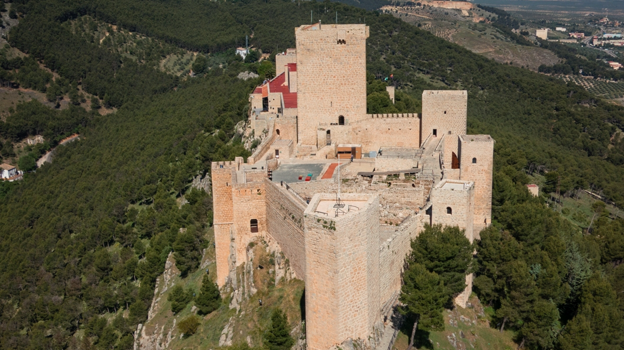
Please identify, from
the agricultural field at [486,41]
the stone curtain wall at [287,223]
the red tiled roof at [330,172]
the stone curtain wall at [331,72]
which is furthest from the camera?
the agricultural field at [486,41]

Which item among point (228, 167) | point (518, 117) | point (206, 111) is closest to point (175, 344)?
point (228, 167)

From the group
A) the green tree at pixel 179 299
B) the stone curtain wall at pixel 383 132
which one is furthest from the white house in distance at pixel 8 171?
the stone curtain wall at pixel 383 132

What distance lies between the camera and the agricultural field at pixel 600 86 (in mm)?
113312

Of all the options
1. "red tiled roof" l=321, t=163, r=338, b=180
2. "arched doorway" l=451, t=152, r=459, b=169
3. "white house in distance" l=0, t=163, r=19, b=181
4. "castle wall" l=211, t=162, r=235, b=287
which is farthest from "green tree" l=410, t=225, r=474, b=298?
"white house in distance" l=0, t=163, r=19, b=181

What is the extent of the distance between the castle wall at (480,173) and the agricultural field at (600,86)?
9633cm

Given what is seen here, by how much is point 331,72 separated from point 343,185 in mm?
7739

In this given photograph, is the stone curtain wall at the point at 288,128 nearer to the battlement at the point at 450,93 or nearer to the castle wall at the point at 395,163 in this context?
the battlement at the point at 450,93

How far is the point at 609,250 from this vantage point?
28.3 meters

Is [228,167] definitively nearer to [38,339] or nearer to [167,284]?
[167,284]

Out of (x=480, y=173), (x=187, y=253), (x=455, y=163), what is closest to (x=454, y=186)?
(x=480, y=173)

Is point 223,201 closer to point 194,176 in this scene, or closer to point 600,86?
point 194,176

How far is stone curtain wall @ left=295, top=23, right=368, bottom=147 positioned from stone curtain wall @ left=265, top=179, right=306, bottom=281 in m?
8.11

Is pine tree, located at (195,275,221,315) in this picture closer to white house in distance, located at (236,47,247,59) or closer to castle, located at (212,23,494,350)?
castle, located at (212,23,494,350)

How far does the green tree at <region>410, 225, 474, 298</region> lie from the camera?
1778cm
